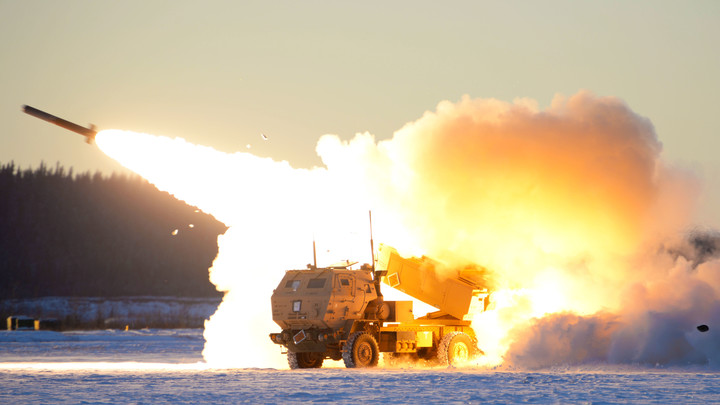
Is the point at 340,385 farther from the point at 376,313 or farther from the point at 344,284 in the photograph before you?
the point at 376,313

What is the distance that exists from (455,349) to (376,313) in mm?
2399

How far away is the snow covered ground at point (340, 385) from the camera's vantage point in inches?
866

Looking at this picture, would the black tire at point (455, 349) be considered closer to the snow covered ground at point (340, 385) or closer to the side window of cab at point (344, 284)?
the snow covered ground at point (340, 385)

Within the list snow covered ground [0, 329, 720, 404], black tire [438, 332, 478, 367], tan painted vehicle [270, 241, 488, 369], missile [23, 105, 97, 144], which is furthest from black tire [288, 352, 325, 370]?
missile [23, 105, 97, 144]

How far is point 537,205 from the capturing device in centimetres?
3341

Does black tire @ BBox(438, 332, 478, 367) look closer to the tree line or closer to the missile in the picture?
the missile

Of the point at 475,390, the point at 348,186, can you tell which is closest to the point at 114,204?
the point at 348,186

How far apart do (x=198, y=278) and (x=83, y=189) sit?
17724 mm

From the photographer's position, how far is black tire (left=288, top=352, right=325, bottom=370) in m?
31.5

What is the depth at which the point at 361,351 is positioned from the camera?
100 ft

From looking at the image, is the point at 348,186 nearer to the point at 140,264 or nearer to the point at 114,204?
the point at 140,264

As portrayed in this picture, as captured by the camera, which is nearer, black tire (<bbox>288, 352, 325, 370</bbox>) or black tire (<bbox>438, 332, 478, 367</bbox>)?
black tire (<bbox>438, 332, 478, 367</bbox>)

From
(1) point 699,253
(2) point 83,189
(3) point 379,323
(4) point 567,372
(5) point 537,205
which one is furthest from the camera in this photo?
(2) point 83,189

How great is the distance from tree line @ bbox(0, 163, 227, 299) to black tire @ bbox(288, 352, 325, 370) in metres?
79.3
